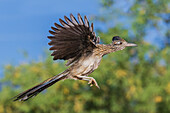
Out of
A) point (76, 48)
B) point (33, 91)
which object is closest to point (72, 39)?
point (76, 48)

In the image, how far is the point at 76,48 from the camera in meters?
3.67

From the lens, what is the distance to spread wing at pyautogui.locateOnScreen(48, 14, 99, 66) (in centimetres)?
354

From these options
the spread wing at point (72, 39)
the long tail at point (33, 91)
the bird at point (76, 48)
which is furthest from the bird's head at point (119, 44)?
the long tail at point (33, 91)

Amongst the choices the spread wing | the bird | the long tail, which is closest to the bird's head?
the bird

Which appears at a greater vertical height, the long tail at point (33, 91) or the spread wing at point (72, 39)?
the spread wing at point (72, 39)

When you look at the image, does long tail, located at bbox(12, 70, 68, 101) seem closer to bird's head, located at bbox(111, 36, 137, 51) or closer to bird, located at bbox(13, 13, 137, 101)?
bird, located at bbox(13, 13, 137, 101)

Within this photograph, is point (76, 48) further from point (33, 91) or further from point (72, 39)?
point (33, 91)

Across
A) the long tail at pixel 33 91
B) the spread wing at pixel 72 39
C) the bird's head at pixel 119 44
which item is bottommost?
the long tail at pixel 33 91

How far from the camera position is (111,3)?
16.5 meters

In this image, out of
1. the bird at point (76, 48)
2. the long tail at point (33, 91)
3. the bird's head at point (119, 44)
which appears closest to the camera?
the long tail at point (33, 91)

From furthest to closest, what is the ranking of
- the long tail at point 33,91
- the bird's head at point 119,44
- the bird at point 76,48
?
the bird's head at point 119,44 < the bird at point 76,48 < the long tail at point 33,91

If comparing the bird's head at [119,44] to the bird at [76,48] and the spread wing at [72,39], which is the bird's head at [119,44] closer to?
the bird at [76,48]

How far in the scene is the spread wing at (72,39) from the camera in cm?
354

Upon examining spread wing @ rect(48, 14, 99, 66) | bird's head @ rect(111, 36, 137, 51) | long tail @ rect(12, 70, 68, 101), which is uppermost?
spread wing @ rect(48, 14, 99, 66)
